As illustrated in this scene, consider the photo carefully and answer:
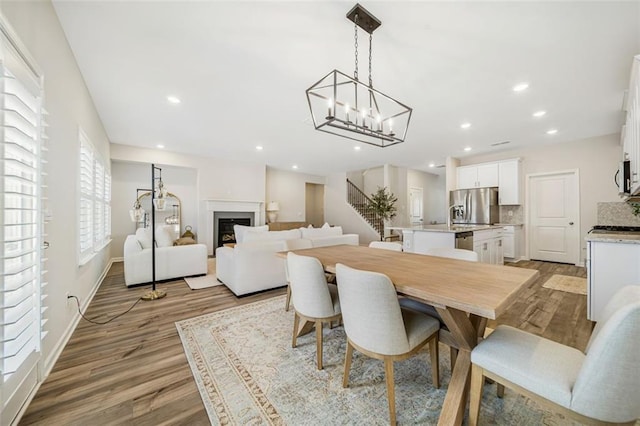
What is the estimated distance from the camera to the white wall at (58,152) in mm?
1588

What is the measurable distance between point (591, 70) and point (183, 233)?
312 inches

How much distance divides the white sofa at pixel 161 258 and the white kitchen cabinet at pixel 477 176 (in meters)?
6.52

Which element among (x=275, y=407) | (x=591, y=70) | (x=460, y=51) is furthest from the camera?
(x=591, y=70)

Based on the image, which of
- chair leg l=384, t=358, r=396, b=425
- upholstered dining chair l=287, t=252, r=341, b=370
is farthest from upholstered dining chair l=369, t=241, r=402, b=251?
chair leg l=384, t=358, r=396, b=425

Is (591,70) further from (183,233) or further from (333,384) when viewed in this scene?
(183,233)

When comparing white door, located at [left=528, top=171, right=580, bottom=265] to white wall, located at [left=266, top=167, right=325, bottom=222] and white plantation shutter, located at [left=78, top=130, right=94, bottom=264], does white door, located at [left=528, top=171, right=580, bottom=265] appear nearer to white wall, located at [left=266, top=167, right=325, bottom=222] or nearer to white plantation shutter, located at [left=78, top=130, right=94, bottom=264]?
white wall, located at [left=266, top=167, right=325, bottom=222]

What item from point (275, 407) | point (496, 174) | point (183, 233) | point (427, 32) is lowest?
point (275, 407)

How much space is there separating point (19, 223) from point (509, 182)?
760 cm

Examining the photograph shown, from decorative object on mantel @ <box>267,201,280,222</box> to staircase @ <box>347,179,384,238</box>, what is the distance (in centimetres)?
262

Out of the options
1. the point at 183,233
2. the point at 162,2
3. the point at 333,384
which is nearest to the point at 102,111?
the point at 162,2

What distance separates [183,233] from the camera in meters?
6.46

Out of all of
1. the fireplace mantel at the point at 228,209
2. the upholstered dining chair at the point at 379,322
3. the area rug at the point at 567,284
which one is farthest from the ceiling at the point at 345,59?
the area rug at the point at 567,284

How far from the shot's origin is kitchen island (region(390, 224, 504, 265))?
3.58m

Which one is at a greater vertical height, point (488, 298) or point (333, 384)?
point (488, 298)
